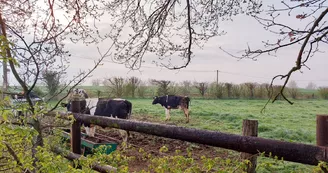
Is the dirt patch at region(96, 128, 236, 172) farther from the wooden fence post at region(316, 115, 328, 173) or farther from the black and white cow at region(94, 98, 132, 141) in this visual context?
the wooden fence post at region(316, 115, 328, 173)

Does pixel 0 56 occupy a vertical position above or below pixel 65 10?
below

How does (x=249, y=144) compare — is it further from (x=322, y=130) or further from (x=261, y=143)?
(x=322, y=130)

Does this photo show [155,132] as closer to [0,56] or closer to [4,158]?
[4,158]

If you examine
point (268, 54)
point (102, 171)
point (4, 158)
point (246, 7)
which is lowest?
point (102, 171)

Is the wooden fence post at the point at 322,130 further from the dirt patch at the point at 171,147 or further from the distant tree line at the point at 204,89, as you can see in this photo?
the distant tree line at the point at 204,89

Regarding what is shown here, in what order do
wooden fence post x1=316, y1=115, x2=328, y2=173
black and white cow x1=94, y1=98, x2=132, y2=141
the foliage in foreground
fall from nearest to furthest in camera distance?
the foliage in foreground, wooden fence post x1=316, y1=115, x2=328, y2=173, black and white cow x1=94, y1=98, x2=132, y2=141

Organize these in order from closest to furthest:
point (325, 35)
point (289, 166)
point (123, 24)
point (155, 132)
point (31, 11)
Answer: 1. point (155, 132)
2. point (325, 35)
3. point (31, 11)
4. point (123, 24)
5. point (289, 166)

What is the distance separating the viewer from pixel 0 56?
1.23m

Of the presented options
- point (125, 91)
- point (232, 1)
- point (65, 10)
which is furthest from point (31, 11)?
point (125, 91)

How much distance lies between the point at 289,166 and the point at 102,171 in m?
3.70

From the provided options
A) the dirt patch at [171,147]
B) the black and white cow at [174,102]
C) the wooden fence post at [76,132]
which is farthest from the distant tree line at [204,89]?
the wooden fence post at [76,132]

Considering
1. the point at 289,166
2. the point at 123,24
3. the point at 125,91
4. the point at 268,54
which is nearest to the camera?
the point at 268,54

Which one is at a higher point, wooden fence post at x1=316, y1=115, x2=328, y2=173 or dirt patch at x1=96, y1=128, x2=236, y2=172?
wooden fence post at x1=316, y1=115, x2=328, y2=173

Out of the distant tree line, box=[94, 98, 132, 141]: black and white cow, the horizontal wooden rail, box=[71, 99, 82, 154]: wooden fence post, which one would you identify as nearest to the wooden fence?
the horizontal wooden rail
